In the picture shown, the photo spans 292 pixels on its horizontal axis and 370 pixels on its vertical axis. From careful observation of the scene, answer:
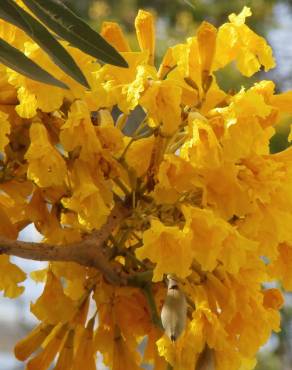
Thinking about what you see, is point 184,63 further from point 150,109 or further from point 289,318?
point 289,318

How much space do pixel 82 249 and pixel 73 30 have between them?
0.82ft

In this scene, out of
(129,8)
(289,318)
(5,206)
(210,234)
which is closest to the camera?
(210,234)

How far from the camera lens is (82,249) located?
3.64ft

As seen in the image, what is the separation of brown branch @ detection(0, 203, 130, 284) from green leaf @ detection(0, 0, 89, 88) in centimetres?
16

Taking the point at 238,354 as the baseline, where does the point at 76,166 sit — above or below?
above

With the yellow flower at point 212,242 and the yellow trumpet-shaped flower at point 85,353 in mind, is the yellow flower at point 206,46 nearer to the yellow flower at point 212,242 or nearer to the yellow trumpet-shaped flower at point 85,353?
the yellow flower at point 212,242

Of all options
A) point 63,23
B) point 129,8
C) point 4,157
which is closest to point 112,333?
point 4,157

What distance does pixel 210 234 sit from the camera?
1.07 meters

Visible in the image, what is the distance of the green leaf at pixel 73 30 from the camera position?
3.66ft

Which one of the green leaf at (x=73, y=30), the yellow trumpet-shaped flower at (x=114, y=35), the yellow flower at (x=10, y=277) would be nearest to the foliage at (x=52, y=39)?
the green leaf at (x=73, y=30)

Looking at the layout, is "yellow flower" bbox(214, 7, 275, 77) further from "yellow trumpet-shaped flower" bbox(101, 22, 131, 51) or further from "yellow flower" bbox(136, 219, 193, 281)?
"yellow flower" bbox(136, 219, 193, 281)

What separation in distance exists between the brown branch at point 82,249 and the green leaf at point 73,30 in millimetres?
170

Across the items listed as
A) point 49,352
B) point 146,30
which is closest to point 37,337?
point 49,352

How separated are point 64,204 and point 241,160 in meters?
0.21
